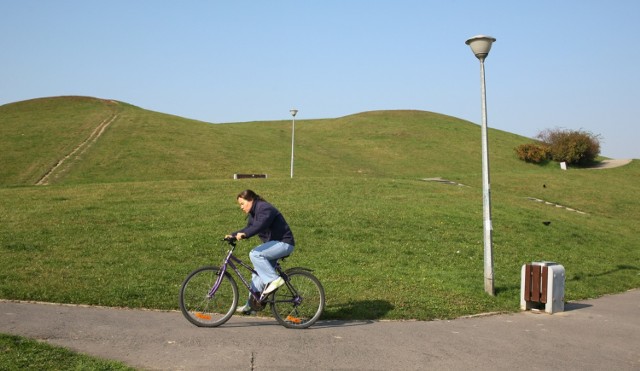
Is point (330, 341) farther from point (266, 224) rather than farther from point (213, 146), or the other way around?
point (213, 146)

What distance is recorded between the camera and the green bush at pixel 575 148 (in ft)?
214

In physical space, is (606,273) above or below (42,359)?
below

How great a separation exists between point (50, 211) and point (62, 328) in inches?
570

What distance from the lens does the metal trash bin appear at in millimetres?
11422

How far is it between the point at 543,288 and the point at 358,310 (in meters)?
3.71

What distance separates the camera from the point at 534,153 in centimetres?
6575

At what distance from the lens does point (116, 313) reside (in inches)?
384

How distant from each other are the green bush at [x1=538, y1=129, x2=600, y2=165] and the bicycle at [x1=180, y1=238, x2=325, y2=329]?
62.4 m

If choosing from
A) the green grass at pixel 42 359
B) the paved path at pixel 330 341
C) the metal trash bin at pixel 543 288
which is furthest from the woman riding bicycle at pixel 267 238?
the metal trash bin at pixel 543 288

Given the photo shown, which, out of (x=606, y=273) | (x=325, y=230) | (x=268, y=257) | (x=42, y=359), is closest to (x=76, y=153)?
(x=325, y=230)

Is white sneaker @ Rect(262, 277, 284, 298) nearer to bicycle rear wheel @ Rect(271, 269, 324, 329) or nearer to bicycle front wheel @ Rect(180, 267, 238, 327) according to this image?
bicycle rear wheel @ Rect(271, 269, 324, 329)

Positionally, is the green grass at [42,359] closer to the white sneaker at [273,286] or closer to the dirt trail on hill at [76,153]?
the white sneaker at [273,286]

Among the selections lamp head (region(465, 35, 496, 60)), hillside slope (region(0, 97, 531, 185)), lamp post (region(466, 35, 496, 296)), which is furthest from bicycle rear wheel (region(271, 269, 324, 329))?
hillside slope (region(0, 97, 531, 185))

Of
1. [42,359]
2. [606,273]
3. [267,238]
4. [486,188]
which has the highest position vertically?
[486,188]
